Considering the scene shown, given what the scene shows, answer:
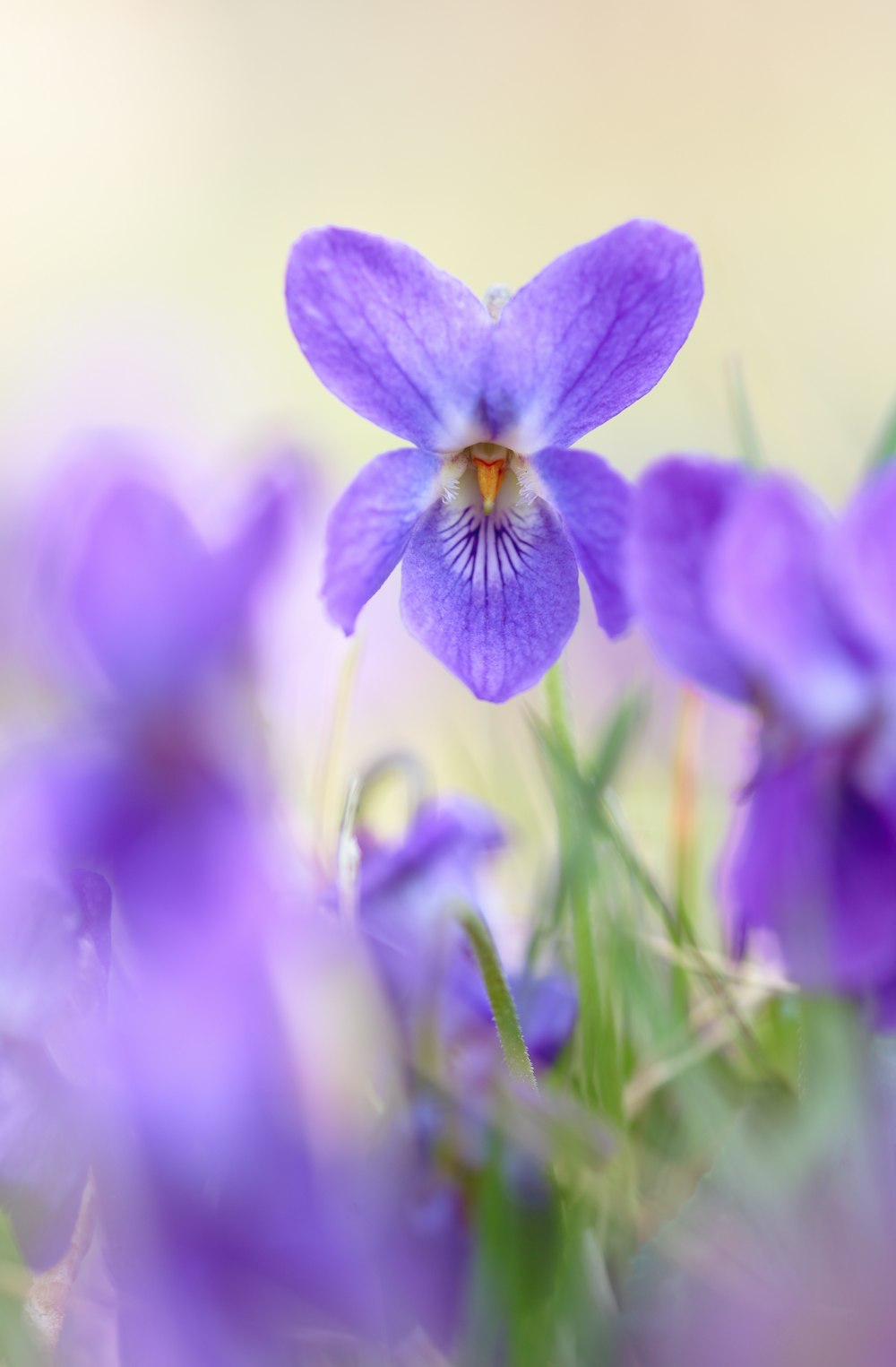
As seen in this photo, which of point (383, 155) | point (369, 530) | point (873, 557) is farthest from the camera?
point (383, 155)

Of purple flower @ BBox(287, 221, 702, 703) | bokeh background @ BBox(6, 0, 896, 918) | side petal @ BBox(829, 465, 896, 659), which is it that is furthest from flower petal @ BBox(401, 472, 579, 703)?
bokeh background @ BBox(6, 0, 896, 918)

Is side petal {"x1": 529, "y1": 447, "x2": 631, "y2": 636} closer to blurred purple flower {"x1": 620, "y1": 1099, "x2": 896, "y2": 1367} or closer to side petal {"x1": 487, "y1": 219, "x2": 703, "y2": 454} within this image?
side petal {"x1": 487, "y1": 219, "x2": 703, "y2": 454}

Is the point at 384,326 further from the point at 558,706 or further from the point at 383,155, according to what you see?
the point at 383,155

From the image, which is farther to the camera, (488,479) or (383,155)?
(383,155)

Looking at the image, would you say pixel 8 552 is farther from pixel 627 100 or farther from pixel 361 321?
pixel 627 100

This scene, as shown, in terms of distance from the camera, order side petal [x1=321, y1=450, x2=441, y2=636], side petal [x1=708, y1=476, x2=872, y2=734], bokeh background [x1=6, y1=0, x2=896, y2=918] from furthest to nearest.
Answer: bokeh background [x1=6, y1=0, x2=896, y2=918]
side petal [x1=321, y1=450, x2=441, y2=636]
side petal [x1=708, y1=476, x2=872, y2=734]

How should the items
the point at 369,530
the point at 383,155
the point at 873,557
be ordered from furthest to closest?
1. the point at 383,155
2. the point at 369,530
3. the point at 873,557

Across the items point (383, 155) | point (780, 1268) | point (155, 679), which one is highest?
point (383, 155)

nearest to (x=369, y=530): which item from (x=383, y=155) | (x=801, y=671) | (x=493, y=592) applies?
(x=493, y=592)
